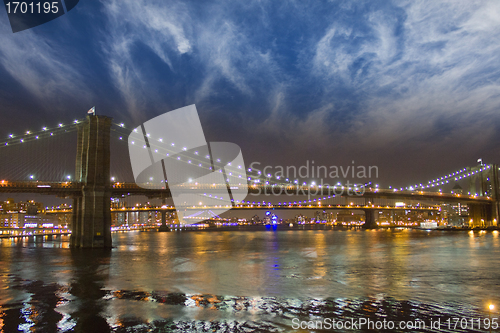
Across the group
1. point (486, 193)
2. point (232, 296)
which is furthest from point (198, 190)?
point (486, 193)

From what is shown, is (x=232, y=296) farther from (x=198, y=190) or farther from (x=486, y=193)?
(x=486, y=193)

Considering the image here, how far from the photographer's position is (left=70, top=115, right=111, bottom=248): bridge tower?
1437 inches

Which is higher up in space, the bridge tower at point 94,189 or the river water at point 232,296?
the bridge tower at point 94,189

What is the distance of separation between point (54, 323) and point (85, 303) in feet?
8.40

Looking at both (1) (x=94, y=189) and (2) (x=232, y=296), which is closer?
(2) (x=232, y=296)

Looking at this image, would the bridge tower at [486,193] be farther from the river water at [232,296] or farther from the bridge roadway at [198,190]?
the river water at [232,296]

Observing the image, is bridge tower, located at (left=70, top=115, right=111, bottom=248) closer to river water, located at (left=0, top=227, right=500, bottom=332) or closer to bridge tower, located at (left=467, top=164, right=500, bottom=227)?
river water, located at (left=0, top=227, right=500, bottom=332)

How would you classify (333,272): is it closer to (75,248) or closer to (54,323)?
(54,323)

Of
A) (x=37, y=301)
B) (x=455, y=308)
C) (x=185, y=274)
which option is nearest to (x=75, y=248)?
(x=185, y=274)

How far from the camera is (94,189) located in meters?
36.5

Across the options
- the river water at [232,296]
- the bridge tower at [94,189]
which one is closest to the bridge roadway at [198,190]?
the bridge tower at [94,189]

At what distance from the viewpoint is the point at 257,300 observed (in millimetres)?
13109

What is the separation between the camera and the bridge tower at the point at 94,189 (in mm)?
36500

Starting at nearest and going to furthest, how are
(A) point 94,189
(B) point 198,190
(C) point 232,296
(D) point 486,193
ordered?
(C) point 232,296 → (A) point 94,189 → (B) point 198,190 → (D) point 486,193
